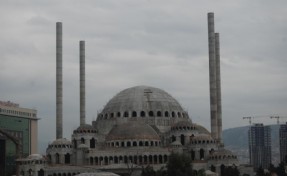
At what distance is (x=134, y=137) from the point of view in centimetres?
9819

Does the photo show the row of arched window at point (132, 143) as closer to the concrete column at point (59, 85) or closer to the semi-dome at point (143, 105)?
the semi-dome at point (143, 105)

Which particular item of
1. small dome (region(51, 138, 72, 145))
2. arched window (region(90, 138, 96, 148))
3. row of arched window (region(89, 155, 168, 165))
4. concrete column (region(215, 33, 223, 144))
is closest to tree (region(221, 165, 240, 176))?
row of arched window (region(89, 155, 168, 165))

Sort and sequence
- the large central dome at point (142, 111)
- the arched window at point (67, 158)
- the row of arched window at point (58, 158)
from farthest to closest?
the large central dome at point (142, 111)
the arched window at point (67, 158)
the row of arched window at point (58, 158)

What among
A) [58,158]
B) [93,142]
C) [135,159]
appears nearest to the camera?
[135,159]

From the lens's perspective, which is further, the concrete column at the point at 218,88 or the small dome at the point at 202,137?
the concrete column at the point at 218,88

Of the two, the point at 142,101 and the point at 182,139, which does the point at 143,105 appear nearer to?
the point at 142,101

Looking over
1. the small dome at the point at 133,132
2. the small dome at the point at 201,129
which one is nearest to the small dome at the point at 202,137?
the small dome at the point at 201,129

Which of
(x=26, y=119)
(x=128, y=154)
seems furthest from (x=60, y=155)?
(x=26, y=119)

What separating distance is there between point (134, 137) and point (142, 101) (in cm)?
1299

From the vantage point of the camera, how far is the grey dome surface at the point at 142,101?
358 ft

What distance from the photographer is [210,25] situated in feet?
358

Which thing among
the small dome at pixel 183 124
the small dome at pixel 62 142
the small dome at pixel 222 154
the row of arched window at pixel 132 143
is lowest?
the small dome at pixel 222 154

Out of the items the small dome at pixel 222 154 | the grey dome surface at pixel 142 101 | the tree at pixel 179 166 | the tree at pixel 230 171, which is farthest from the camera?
the grey dome surface at pixel 142 101

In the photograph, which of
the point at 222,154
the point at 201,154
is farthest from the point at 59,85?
the point at 222,154
